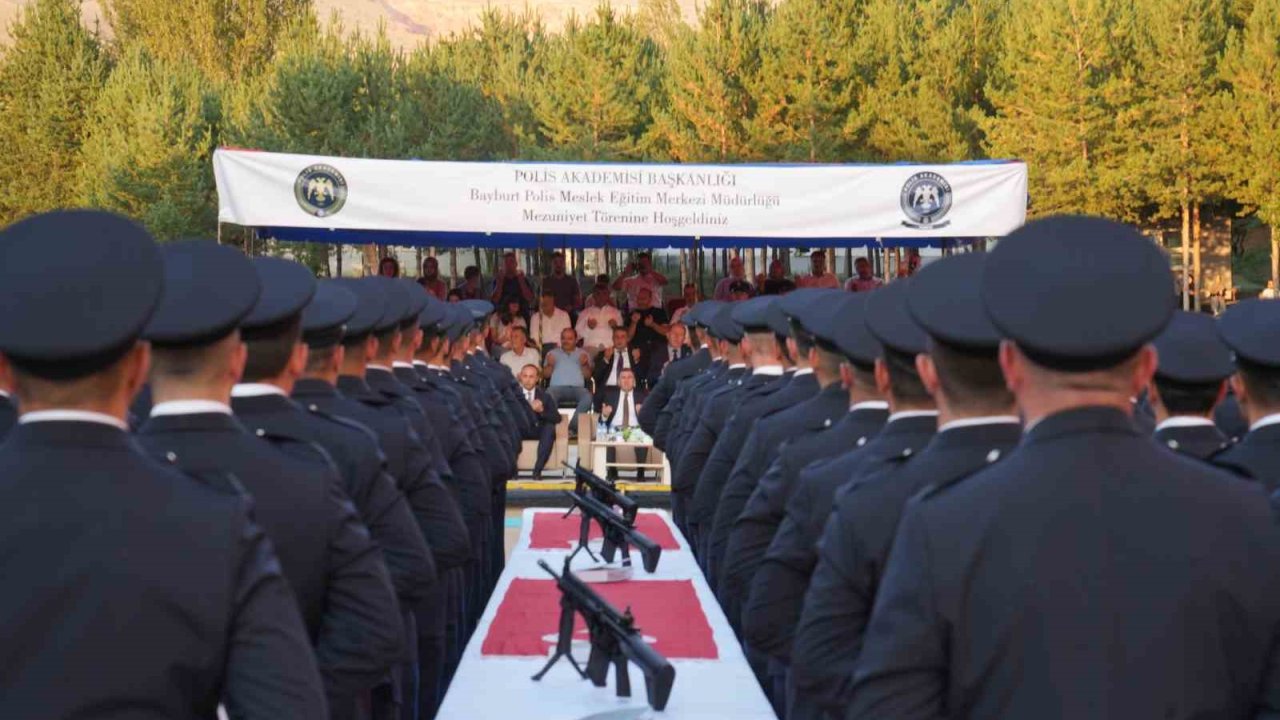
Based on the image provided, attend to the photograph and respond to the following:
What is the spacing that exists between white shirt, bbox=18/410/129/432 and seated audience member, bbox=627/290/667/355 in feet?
65.0

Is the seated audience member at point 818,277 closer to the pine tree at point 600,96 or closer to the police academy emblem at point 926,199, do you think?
the police academy emblem at point 926,199

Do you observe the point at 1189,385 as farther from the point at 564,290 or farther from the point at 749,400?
the point at 564,290

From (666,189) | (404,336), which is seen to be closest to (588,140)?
(666,189)

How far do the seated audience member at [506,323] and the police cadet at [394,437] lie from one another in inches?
515

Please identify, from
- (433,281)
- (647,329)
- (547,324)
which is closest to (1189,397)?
(433,281)

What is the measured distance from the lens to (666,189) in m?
19.8

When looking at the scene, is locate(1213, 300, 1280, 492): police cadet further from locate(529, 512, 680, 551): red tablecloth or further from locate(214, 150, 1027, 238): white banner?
locate(214, 150, 1027, 238): white banner

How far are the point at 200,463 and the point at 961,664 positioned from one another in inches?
68.4

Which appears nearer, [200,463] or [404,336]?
[200,463]

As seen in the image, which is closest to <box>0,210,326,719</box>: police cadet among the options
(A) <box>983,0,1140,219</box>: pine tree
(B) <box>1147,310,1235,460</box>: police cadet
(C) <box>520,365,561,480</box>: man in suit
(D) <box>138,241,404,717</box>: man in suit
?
(D) <box>138,241,404,717</box>: man in suit

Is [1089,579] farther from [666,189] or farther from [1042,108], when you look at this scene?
[1042,108]

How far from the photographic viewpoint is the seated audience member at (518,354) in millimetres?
20188

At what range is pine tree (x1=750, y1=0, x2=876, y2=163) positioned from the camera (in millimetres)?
57375

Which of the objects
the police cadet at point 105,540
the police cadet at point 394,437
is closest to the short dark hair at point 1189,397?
the police cadet at point 394,437
